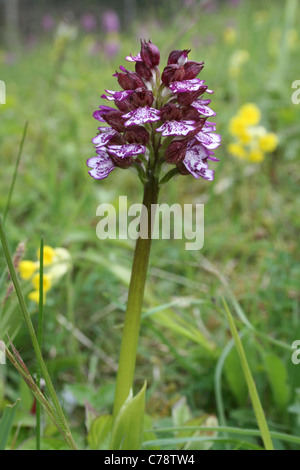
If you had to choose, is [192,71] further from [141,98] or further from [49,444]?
[49,444]

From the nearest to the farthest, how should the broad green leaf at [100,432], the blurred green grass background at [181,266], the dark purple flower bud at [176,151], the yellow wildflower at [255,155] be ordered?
the dark purple flower bud at [176,151] < the broad green leaf at [100,432] < the blurred green grass background at [181,266] < the yellow wildflower at [255,155]

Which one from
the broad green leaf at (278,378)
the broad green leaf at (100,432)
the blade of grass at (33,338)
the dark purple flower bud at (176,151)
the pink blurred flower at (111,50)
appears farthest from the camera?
the pink blurred flower at (111,50)

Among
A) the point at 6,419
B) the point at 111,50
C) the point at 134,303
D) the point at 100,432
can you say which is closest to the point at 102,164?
the point at 134,303

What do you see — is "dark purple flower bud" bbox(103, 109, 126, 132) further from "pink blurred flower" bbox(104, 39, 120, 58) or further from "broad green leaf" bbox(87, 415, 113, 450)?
"pink blurred flower" bbox(104, 39, 120, 58)

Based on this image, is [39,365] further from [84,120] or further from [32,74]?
[32,74]

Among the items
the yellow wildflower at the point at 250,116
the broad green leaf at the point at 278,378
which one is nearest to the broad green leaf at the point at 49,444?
the broad green leaf at the point at 278,378

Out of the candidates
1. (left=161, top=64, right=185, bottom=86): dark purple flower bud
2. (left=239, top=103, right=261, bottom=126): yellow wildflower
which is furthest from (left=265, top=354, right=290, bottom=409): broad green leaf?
(left=239, top=103, right=261, bottom=126): yellow wildflower

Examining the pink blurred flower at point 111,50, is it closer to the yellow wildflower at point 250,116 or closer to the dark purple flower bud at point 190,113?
the yellow wildflower at point 250,116

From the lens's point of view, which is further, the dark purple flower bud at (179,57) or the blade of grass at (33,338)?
the dark purple flower bud at (179,57)
